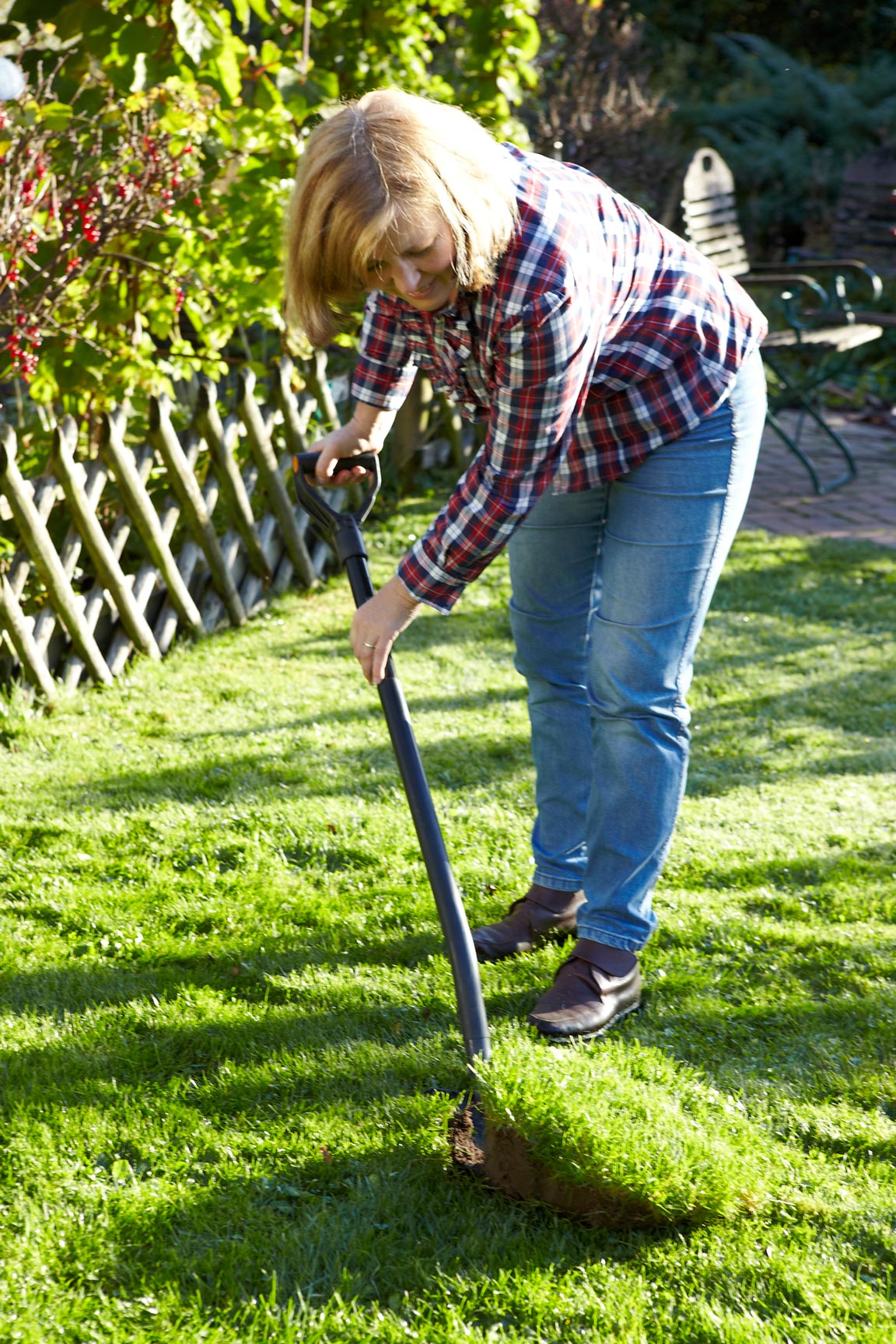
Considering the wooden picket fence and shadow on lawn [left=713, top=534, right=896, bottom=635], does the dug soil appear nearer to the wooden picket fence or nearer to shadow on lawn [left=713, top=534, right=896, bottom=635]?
the wooden picket fence


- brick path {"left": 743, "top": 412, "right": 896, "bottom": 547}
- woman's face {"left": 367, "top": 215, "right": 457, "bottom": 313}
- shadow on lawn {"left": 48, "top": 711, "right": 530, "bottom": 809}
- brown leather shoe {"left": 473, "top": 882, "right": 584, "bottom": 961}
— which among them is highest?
woman's face {"left": 367, "top": 215, "right": 457, "bottom": 313}

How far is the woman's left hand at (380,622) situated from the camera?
77.9 inches

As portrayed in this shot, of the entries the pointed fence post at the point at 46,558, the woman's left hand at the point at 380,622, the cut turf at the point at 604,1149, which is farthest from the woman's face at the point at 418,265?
the pointed fence post at the point at 46,558

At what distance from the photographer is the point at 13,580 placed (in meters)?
3.72

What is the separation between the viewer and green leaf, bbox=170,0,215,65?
3.47m

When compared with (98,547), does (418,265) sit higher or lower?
higher

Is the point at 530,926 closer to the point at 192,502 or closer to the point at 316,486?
the point at 316,486

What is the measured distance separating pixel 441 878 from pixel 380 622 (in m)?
0.43

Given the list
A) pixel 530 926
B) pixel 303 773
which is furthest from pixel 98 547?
pixel 530 926

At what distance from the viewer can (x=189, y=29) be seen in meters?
3.52

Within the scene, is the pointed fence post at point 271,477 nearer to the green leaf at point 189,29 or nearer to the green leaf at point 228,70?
the green leaf at point 228,70

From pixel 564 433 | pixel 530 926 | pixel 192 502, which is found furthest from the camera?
pixel 192 502

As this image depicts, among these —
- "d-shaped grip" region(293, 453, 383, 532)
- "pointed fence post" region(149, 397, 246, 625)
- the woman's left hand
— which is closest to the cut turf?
the woman's left hand

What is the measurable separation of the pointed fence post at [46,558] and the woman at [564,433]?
154 centimetres
